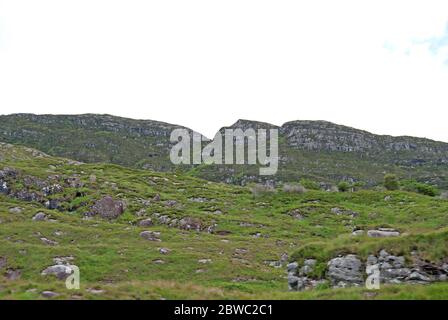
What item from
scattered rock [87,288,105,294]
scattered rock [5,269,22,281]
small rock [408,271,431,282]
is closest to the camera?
scattered rock [87,288,105,294]

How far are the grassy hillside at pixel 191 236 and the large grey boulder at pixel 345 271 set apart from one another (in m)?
0.64

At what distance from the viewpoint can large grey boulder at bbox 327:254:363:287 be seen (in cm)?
2286

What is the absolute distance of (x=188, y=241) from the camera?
52.5 metres

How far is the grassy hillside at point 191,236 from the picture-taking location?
20.1 meters

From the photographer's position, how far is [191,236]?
55.9 metres

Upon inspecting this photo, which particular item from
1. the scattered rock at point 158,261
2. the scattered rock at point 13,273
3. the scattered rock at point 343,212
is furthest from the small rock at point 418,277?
the scattered rock at point 343,212

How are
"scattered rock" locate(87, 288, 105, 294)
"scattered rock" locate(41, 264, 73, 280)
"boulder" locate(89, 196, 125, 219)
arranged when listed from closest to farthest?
"scattered rock" locate(87, 288, 105, 294) < "scattered rock" locate(41, 264, 73, 280) < "boulder" locate(89, 196, 125, 219)

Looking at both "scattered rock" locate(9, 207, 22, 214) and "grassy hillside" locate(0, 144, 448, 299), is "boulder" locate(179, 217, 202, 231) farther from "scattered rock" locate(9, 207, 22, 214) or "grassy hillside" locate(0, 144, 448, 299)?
"scattered rock" locate(9, 207, 22, 214)

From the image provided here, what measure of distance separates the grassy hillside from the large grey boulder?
0.64 m

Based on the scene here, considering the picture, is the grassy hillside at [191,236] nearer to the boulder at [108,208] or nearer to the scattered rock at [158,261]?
the scattered rock at [158,261]

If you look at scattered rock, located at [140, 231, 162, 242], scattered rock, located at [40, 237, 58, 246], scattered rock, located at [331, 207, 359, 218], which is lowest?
scattered rock, located at [40, 237, 58, 246]

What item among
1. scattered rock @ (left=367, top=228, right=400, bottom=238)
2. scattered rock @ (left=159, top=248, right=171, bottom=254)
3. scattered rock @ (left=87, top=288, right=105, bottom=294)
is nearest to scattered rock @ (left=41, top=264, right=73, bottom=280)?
scattered rock @ (left=159, top=248, right=171, bottom=254)
